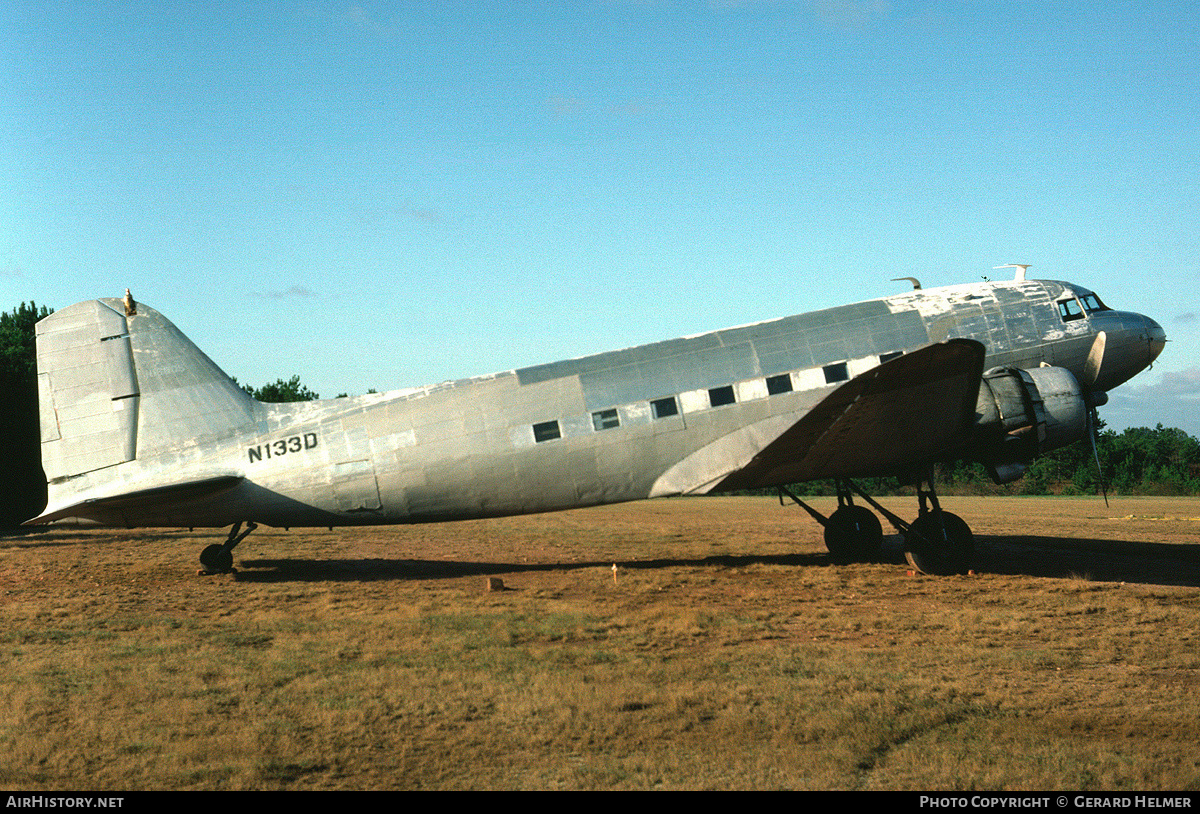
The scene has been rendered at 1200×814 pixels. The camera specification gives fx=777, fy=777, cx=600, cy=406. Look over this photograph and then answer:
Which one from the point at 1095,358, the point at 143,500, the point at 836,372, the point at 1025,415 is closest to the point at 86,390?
the point at 143,500

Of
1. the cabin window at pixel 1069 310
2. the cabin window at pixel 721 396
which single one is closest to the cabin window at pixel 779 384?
the cabin window at pixel 721 396

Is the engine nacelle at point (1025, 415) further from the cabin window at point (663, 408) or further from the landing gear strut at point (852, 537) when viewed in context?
the cabin window at point (663, 408)

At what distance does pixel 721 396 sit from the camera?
49.0ft

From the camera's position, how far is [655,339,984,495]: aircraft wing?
42.0 ft

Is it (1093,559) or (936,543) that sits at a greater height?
(936,543)

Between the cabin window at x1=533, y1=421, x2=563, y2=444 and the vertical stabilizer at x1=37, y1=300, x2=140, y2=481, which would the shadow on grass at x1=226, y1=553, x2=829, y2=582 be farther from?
the vertical stabilizer at x1=37, y1=300, x2=140, y2=481

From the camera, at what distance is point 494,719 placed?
Answer: 705 centimetres

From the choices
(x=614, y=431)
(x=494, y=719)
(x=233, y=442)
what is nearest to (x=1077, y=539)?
(x=614, y=431)

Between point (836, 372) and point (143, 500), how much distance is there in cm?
1311

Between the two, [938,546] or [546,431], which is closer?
[546,431]

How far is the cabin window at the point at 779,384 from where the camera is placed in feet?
49.0

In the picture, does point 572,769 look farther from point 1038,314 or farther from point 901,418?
point 1038,314

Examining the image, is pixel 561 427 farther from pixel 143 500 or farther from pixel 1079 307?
pixel 1079 307

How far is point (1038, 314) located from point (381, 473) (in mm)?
13304
